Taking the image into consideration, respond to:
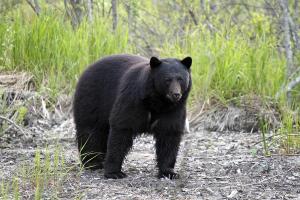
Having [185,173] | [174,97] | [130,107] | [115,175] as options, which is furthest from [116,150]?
[174,97]

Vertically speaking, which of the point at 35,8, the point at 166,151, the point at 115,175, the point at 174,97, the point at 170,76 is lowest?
the point at 115,175

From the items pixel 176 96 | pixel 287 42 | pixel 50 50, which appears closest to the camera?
pixel 176 96

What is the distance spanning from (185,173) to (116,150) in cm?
67

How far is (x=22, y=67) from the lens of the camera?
30.3 ft

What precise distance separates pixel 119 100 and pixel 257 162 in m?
1.41

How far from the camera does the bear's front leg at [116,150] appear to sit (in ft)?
19.5

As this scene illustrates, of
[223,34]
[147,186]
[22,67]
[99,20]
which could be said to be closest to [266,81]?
[223,34]

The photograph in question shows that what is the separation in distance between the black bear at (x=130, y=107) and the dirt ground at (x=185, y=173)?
0.80 ft

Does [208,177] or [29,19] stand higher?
[29,19]

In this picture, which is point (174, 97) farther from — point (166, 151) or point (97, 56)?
point (97, 56)

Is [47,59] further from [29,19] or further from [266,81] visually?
[266,81]

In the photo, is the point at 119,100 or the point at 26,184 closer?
the point at 26,184

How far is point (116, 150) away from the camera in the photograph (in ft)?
19.6

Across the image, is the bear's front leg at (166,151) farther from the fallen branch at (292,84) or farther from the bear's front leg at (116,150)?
the fallen branch at (292,84)
